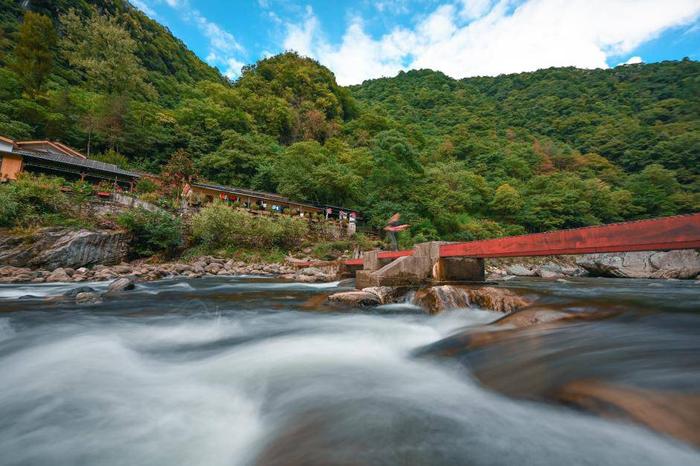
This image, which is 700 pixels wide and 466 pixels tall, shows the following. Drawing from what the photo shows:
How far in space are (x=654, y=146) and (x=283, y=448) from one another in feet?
245

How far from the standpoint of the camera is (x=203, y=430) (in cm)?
205

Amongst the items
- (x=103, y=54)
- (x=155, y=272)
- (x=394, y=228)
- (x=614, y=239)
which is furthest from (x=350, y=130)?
(x=614, y=239)

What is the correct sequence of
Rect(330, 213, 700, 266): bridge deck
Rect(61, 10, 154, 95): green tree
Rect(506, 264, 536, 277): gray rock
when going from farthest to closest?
Rect(61, 10, 154, 95): green tree
Rect(506, 264, 536, 277): gray rock
Rect(330, 213, 700, 266): bridge deck

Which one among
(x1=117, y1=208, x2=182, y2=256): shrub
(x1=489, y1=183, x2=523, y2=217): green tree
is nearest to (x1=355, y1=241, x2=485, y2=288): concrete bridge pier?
(x1=117, y1=208, x2=182, y2=256): shrub

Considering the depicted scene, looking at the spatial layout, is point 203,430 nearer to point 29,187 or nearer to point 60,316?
point 60,316

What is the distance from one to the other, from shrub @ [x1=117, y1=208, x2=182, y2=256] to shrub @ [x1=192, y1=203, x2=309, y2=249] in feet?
5.64

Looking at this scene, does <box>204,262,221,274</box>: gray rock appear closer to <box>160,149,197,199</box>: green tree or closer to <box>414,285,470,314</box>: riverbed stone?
<box>160,149,197,199</box>: green tree

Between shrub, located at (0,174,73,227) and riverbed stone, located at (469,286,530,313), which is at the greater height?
shrub, located at (0,174,73,227)

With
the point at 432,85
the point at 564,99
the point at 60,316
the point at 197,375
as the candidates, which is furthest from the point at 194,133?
the point at 564,99

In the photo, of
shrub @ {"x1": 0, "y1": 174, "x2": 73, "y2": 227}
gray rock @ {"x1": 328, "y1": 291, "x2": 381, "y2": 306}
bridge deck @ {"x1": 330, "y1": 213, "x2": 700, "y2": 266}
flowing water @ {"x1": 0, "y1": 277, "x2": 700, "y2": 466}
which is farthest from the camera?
shrub @ {"x1": 0, "y1": 174, "x2": 73, "y2": 227}

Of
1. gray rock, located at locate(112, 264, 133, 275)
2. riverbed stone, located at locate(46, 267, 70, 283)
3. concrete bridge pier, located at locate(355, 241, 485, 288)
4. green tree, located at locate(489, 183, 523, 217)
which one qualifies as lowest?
riverbed stone, located at locate(46, 267, 70, 283)

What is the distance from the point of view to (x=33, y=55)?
105 feet

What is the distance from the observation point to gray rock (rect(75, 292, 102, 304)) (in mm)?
6156

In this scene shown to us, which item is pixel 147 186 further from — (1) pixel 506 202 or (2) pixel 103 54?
(1) pixel 506 202
